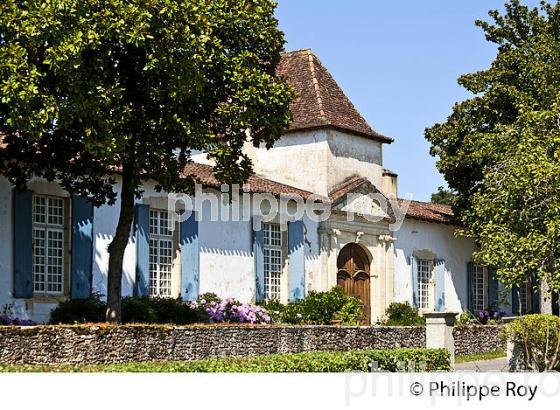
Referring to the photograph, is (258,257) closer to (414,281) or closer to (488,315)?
(414,281)

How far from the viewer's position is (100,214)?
75.2 ft

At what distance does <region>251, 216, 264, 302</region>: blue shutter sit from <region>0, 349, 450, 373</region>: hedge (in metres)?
9.15

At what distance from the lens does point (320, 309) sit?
2733 cm

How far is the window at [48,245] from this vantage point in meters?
21.8

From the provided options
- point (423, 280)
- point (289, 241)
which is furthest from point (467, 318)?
point (289, 241)

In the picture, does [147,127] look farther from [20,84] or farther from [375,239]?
[375,239]

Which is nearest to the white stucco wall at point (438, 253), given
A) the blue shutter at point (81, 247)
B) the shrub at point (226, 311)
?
the shrub at point (226, 311)

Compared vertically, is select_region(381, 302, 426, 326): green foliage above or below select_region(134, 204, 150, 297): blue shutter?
below

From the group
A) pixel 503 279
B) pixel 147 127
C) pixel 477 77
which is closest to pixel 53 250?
pixel 147 127

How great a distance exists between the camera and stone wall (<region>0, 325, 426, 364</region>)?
17.2m

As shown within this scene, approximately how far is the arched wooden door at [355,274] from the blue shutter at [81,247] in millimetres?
9344

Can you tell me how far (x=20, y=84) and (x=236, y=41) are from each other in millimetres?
4567

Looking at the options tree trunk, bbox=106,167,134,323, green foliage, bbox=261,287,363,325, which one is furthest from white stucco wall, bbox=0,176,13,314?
green foliage, bbox=261,287,363,325

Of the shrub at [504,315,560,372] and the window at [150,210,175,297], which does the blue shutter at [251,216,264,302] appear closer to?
the window at [150,210,175,297]
